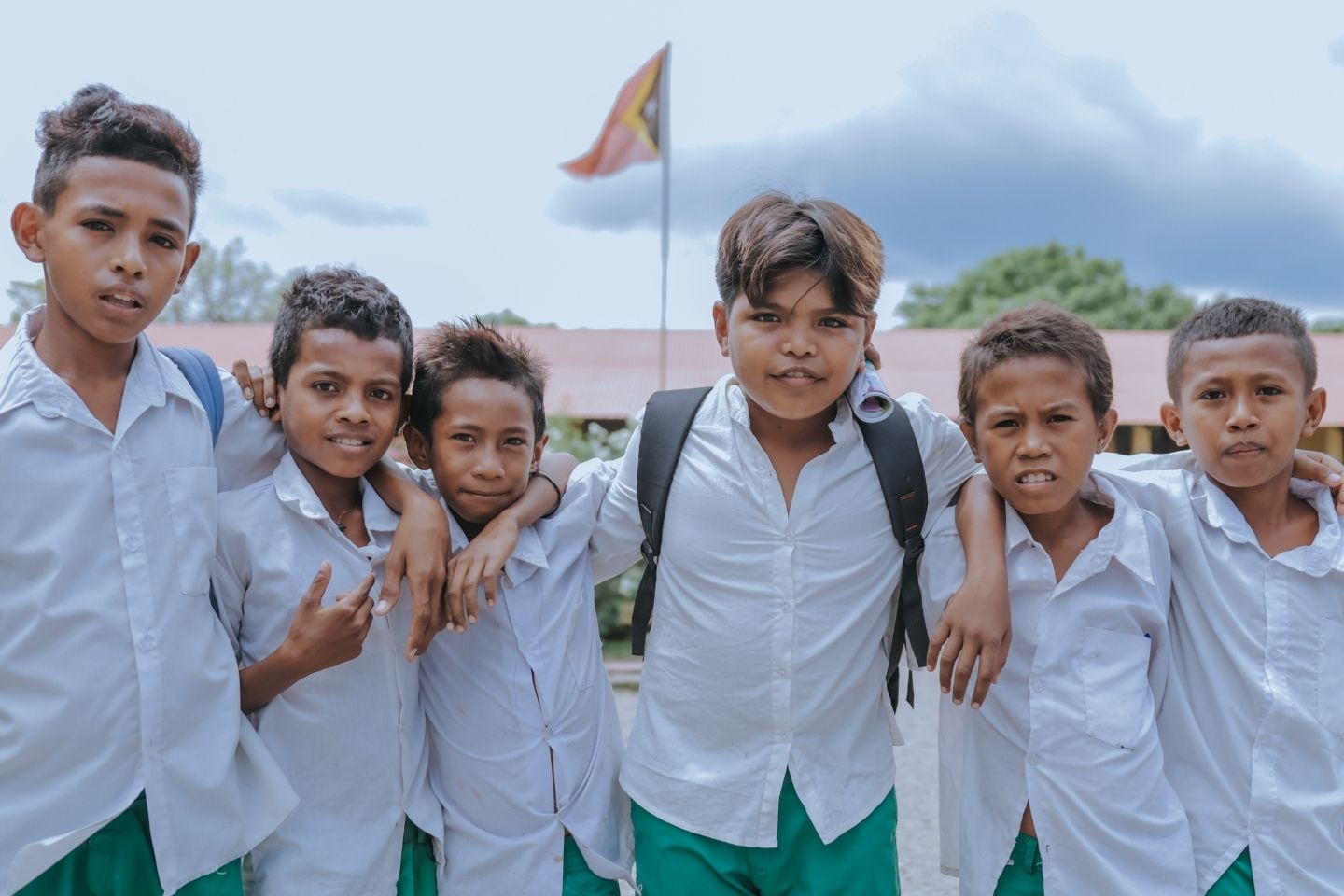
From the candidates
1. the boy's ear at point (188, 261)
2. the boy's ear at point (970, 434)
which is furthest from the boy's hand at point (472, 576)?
the boy's ear at point (970, 434)

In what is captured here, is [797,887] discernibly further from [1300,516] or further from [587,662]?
[1300,516]

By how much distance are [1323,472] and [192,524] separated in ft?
7.33

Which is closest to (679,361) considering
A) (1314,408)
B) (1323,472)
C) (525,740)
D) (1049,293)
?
(1314,408)

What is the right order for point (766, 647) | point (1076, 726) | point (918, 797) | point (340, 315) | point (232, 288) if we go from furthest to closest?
1. point (232, 288)
2. point (918, 797)
3. point (340, 315)
4. point (766, 647)
5. point (1076, 726)

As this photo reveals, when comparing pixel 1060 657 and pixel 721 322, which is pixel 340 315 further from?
pixel 1060 657

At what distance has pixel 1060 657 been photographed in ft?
6.40

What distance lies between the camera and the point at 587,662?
2.16 metres

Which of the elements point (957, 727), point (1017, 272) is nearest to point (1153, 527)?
point (957, 727)

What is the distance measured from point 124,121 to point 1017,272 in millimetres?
31966

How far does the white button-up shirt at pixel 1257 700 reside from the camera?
6.35 ft

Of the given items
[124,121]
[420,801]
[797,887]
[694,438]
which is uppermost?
[124,121]

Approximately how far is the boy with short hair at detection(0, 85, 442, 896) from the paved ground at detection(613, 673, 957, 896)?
1.95 metres

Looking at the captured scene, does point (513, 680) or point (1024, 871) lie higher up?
point (513, 680)

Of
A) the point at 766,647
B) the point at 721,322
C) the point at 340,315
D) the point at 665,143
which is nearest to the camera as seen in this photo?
the point at 766,647
